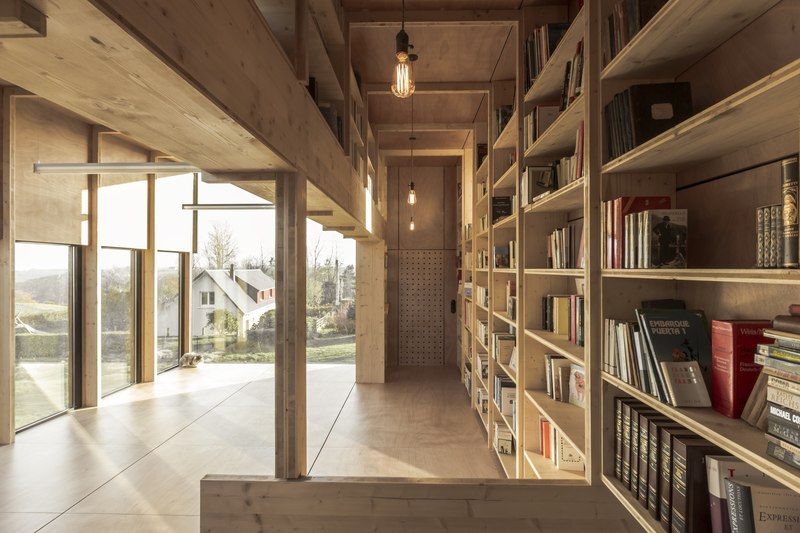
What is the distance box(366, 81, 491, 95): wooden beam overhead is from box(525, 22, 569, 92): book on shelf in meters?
1.56

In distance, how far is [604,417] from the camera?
1889 millimetres

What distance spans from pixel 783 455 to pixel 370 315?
6492 mm

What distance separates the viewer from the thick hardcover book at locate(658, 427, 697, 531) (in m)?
1.43

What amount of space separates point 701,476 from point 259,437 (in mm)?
4505

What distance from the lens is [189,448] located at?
4.58m

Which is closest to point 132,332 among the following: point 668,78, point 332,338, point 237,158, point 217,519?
point 332,338

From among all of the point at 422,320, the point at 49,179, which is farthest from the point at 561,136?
the point at 422,320

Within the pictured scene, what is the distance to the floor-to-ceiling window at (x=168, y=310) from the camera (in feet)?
25.8

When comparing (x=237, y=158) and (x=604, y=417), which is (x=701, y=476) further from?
(x=237, y=158)

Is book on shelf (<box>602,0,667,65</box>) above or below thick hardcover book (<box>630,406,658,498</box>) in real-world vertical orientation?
above

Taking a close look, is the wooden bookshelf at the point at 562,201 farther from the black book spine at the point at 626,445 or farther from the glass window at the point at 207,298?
the glass window at the point at 207,298

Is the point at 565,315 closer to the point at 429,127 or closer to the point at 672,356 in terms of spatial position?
the point at 672,356

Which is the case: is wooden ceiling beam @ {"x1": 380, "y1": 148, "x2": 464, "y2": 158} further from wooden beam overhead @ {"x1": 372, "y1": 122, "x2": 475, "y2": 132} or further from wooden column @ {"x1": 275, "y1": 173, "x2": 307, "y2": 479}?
wooden column @ {"x1": 275, "y1": 173, "x2": 307, "y2": 479}

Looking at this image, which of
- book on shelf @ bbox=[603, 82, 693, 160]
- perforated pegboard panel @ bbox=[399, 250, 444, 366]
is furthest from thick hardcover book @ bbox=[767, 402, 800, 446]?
perforated pegboard panel @ bbox=[399, 250, 444, 366]
